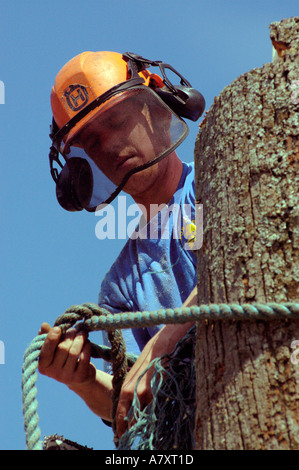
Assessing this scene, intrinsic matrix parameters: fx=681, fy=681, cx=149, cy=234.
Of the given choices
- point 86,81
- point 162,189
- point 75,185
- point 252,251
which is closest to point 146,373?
point 252,251

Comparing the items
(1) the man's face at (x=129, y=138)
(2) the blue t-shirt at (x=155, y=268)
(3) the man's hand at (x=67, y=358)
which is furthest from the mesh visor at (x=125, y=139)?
(3) the man's hand at (x=67, y=358)

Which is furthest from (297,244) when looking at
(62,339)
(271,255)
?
(62,339)

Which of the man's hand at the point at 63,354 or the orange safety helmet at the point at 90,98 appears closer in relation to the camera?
the man's hand at the point at 63,354

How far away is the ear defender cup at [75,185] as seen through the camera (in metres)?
4.69

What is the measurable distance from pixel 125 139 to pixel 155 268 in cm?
91

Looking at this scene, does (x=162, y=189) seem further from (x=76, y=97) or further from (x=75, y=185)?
(x=76, y=97)

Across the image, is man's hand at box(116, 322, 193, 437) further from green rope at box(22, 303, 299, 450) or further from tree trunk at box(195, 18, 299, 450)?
tree trunk at box(195, 18, 299, 450)

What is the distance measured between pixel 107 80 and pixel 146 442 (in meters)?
2.88

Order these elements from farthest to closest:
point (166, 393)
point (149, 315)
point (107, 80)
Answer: point (107, 80)
point (166, 393)
point (149, 315)

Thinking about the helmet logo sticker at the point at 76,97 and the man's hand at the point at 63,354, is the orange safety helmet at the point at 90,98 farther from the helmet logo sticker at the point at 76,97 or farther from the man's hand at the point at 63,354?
the man's hand at the point at 63,354

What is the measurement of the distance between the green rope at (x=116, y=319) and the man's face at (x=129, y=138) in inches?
68.2

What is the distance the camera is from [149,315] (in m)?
2.35

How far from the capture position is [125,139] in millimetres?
4445
